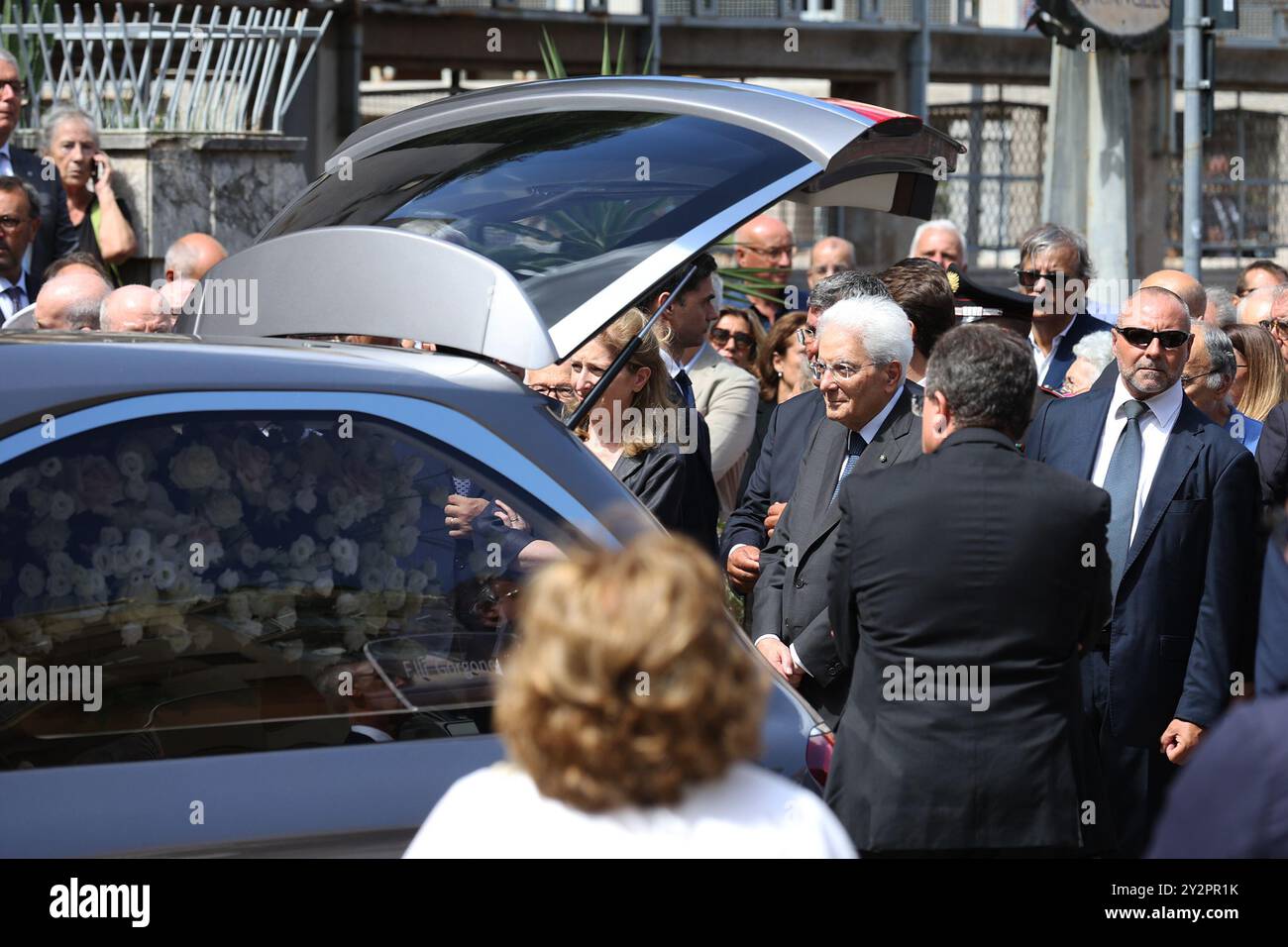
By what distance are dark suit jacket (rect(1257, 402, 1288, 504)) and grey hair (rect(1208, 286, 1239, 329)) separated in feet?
5.87

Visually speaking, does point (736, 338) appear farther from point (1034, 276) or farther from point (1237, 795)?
point (1237, 795)

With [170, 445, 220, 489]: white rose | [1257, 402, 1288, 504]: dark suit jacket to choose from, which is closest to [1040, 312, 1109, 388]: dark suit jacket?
[1257, 402, 1288, 504]: dark suit jacket

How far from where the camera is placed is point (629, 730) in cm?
198

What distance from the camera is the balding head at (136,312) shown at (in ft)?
19.6

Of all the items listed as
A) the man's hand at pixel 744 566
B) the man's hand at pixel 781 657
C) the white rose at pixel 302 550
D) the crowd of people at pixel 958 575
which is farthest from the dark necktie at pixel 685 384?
the white rose at pixel 302 550

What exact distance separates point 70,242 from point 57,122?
0.65 meters

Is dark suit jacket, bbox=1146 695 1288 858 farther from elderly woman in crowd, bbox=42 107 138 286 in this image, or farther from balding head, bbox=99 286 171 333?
elderly woman in crowd, bbox=42 107 138 286

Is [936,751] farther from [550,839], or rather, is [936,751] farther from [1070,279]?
[1070,279]

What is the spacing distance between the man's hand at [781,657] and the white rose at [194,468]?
82.3 inches

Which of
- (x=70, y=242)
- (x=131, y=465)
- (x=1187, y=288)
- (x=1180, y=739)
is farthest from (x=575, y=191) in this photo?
(x=70, y=242)

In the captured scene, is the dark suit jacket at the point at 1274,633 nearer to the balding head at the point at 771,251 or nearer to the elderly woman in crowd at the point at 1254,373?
the elderly woman in crowd at the point at 1254,373
